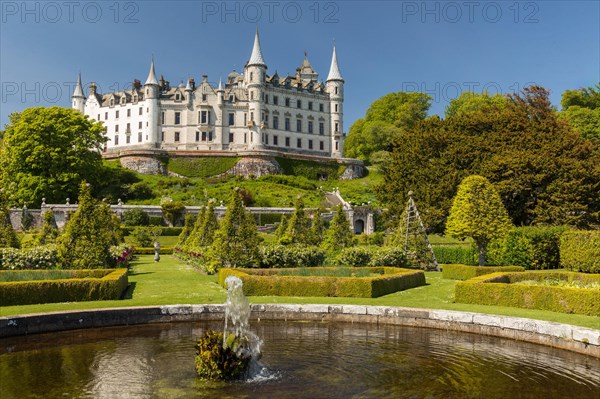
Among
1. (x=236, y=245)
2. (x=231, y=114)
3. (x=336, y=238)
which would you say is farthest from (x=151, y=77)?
(x=236, y=245)

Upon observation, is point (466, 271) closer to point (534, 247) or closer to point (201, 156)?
point (534, 247)

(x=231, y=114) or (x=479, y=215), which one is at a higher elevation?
(x=231, y=114)

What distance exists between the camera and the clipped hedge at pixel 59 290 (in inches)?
580

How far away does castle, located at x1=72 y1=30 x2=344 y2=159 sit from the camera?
83.6 m

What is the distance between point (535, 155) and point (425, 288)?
1619cm

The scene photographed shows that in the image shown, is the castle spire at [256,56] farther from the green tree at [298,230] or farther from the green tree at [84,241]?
the green tree at [84,241]

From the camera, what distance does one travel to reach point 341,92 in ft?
309

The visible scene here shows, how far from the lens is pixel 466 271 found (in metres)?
22.9

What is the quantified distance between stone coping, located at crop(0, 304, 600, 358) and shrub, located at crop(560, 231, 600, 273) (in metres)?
13.8

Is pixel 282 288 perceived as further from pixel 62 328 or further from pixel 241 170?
pixel 241 170

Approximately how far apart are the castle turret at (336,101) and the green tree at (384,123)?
162 inches

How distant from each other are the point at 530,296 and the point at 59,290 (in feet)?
43.8

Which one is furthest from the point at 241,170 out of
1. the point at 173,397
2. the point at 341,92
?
the point at 173,397

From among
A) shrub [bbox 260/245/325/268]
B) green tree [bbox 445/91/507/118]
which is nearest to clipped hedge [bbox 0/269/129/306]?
shrub [bbox 260/245/325/268]
